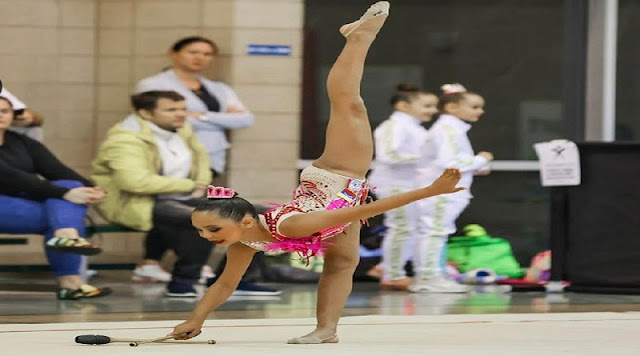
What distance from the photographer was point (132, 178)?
9.57 metres

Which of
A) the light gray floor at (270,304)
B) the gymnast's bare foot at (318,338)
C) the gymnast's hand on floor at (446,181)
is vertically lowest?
the light gray floor at (270,304)

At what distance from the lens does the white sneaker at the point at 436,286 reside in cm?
1003

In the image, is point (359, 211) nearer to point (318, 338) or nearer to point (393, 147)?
point (318, 338)

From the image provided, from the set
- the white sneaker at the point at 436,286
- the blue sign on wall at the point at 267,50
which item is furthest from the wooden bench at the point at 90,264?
the blue sign on wall at the point at 267,50

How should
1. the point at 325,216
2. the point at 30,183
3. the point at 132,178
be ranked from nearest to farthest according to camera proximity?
the point at 325,216
the point at 30,183
the point at 132,178

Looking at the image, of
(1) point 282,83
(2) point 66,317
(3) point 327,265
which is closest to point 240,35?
(1) point 282,83

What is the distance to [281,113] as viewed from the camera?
451 inches

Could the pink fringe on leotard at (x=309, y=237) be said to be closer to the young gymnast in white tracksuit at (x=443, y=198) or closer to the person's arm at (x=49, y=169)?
the person's arm at (x=49, y=169)

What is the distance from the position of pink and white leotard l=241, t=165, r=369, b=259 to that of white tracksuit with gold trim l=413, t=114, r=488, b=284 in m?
3.58

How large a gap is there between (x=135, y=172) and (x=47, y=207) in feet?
2.54

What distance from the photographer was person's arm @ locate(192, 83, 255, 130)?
10797 mm

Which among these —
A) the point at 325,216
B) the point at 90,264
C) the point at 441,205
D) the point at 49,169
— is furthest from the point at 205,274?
the point at 325,216

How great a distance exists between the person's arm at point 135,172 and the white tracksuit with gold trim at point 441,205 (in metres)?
1.67

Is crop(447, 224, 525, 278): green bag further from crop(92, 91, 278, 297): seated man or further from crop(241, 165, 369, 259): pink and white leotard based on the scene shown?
crop(241, 165, 369, 259): pink and white leotard
